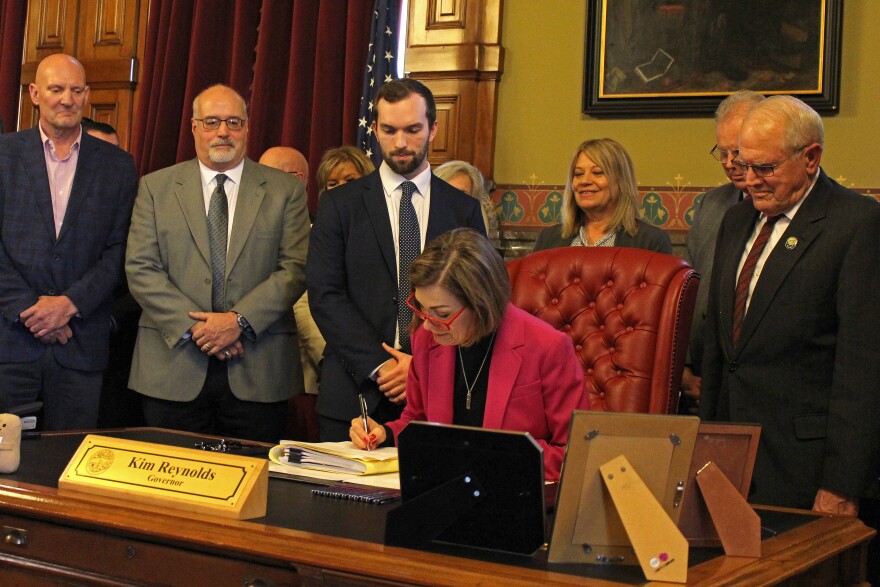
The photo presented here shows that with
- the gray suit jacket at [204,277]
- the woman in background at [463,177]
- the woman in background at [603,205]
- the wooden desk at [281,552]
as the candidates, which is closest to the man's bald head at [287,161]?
the woman in background at [463,177]

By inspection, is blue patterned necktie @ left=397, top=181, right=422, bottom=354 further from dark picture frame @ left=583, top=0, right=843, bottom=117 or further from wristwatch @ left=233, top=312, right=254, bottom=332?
dark picture frame @ left=583, top=0, right=843, bottom=117

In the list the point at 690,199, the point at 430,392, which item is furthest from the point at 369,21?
the point at 430,392

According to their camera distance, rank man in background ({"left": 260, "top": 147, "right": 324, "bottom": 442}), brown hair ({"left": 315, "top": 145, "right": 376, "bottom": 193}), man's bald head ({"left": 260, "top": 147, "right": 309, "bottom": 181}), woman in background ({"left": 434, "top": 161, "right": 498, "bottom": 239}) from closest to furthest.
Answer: man in background ({"left": 260, "top": 147, "right": 324, "bottom": 442}) < brown hair ({"left": 315, "top": 145, "right": 376, "bottom": 193}) < woman in background ({"left": 434, "top": 161, "right": 498, "bottom": 239}) < man's bald head ({"left": 260, "top": 147, "right": 309, "bottom": 181})

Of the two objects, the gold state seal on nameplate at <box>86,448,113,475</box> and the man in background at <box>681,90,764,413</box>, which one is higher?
the man in background at <box>681,90,764,413</box>

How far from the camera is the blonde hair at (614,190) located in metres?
4.04

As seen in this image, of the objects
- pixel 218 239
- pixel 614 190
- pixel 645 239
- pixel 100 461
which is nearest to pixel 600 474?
pixel 100 461

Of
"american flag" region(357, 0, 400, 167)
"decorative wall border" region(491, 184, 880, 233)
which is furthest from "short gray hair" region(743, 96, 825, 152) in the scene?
"american flag" region(357, 0, 400, 167)

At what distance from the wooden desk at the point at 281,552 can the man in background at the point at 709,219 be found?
135 centimetres

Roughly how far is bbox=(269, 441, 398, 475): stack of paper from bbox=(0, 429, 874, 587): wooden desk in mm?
150

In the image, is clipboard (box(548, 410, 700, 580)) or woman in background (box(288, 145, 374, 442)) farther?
woman in background (box(288, 145, 374, 442))

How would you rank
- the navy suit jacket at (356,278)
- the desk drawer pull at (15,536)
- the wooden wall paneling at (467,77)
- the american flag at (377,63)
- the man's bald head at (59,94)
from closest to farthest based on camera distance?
the desk drawer pull at (15,536) < the navy suit jacket at (356,278) < the man's bald head at (59,94) < the wooden wall paneling at (467,77) < the american flag at (377,63)

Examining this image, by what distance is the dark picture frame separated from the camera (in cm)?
525

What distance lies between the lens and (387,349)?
144 inches

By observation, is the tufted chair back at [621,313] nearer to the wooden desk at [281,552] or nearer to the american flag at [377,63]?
the wooden desk at [281,552]
